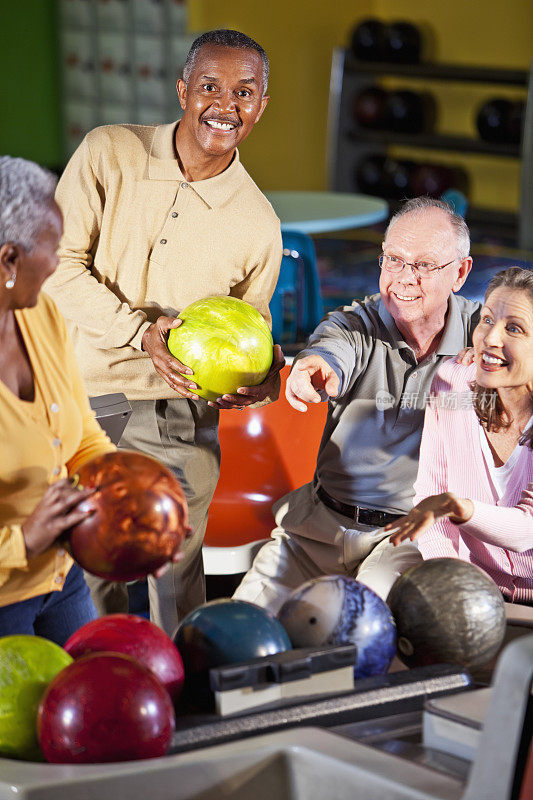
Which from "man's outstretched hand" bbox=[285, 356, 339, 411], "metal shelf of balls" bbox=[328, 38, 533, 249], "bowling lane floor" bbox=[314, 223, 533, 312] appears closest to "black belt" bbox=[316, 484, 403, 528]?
"man's outstretched hand" bbox=[285, 356, 339, 411]

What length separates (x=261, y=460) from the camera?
282cm

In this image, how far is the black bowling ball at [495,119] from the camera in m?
7.92

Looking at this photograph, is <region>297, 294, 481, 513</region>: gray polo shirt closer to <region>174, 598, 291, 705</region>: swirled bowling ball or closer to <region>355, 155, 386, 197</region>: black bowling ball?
<region>174, 598, 291, 705</region>: swirled bowling ball

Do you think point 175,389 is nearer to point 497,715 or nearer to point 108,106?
point 497,715

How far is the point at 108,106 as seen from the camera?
28.1 ft

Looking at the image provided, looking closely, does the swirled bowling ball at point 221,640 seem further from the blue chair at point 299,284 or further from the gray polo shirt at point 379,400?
the blue chair at point 299,284

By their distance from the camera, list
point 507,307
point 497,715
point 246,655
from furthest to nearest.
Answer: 1. point 507,307
2. point 246,655
3. point 497,715

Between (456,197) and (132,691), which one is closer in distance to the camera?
(132,691)

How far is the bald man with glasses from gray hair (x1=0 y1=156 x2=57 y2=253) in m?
0.73

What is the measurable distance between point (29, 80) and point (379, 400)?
7.44m

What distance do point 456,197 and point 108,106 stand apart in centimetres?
443

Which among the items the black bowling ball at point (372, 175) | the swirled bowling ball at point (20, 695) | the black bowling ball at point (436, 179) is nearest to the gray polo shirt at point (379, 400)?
the swirled bowling ball at point (20, 695)

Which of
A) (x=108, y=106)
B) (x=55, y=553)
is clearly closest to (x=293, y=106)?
(x=108, y=106)

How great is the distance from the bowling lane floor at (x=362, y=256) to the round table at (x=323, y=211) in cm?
51
